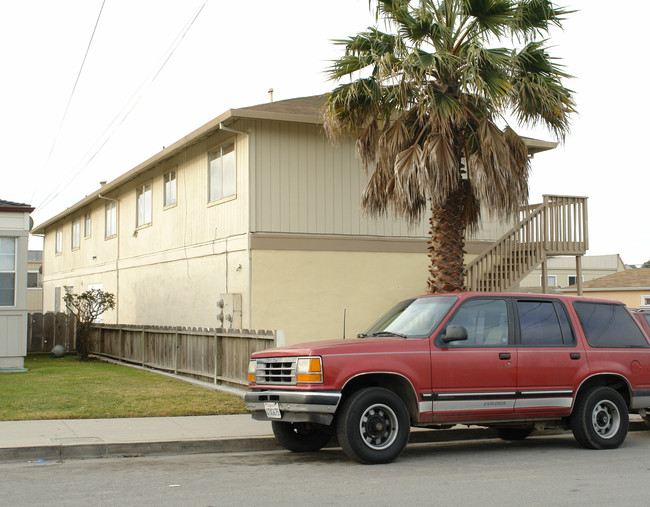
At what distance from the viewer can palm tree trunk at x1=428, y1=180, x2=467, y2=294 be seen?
14508 millimetres

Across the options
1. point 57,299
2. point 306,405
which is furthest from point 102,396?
point 57,299

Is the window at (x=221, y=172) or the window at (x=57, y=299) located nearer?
the window at (x=221, y=172)

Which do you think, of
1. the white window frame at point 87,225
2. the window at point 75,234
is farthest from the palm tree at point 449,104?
the window at point 75,234

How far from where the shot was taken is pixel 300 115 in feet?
57.2

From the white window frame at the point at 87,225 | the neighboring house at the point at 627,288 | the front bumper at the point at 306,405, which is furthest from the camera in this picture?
the neighboring house at the point at 627,288

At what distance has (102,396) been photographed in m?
13.3

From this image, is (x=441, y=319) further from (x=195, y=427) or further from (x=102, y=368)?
(x=102, y=368)

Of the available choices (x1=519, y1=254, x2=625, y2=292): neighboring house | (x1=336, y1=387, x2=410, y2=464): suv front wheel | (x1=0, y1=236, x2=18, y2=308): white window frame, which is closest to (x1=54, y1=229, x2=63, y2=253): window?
(x1=0, y1=236, x2=18, y2=308): white window frame

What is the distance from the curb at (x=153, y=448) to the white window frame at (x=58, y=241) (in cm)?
2977

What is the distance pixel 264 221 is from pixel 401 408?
949cm

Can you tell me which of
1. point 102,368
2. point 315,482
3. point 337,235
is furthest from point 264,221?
point 315,482

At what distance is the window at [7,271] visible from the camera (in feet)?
60.6

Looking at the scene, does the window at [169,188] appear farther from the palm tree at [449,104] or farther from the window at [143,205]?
the palm tree at [449,104]

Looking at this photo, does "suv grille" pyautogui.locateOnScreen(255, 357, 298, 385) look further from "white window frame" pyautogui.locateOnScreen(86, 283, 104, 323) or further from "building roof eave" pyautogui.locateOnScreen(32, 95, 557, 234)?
"white window frame" pyautogui.locateOnScreen(86, 283, 104, 323)
